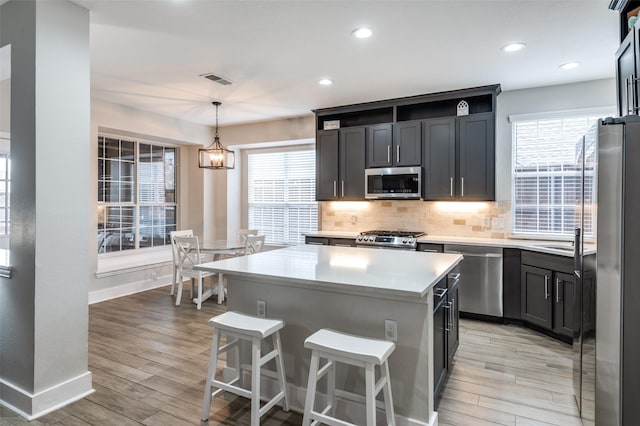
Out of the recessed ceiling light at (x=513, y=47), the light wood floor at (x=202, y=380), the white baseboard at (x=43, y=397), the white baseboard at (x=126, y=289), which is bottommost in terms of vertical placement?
the light wood floor at (x=202, y=380)

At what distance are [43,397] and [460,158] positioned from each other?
14.5ft

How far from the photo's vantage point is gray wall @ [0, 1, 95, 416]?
7.56 ft

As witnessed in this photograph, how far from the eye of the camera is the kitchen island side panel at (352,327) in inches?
81.1

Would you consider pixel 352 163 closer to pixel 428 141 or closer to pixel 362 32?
pixel 428 141

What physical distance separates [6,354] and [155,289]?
323 cm

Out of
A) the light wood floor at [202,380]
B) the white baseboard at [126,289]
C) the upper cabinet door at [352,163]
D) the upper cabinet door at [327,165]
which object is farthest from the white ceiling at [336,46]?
the light wood floor at [202,380]

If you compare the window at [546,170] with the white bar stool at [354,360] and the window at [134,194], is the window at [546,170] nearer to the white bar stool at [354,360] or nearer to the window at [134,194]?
the white bar stool at [354,360]

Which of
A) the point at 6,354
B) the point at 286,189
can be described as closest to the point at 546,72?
the point at 286,189

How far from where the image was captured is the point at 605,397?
1.81 metres

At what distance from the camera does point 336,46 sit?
319cm

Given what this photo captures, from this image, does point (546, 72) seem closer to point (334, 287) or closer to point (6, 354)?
point (334, 287)

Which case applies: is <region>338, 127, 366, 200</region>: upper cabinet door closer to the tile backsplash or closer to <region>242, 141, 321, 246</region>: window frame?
the tile backsplash

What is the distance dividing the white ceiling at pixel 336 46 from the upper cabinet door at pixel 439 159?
450mm

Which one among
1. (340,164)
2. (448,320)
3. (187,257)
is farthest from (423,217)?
(187,257)
